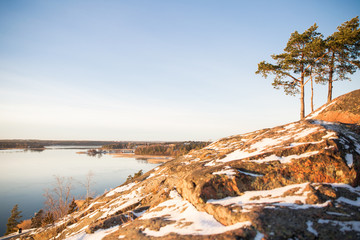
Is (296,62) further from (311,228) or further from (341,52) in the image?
(311,228)

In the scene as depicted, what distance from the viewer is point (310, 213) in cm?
396

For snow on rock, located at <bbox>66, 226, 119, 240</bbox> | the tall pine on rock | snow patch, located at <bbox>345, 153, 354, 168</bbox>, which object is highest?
the tall pine on rock

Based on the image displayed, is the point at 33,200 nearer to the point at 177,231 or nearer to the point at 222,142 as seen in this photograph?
the point at 222,142

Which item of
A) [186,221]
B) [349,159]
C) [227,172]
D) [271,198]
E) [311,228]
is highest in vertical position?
[349,159]

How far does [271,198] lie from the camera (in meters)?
4.78

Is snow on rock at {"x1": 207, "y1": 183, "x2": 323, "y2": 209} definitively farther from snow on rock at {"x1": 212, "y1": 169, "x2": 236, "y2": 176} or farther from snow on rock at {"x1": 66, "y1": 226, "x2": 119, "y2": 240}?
snow on rock at {"x1": 66, "y1": 226, "x2": 119, "y2": 240}

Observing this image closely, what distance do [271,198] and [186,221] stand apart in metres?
2.22

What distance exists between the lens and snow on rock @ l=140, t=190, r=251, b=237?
4.16m

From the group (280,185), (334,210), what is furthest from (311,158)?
(334,210)

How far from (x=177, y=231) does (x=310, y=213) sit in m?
2.88

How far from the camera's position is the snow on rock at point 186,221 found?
4.16 meters

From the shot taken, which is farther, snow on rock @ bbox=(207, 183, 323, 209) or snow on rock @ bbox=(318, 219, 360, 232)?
snow on rock @ bbox=(207, 183, 323, 209)

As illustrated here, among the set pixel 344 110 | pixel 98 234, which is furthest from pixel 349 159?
pixel 344 110

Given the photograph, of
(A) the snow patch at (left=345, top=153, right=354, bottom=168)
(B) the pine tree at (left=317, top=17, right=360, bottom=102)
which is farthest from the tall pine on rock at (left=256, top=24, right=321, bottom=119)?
(A) the snow patch at (left=345, top=153, right=354, bottom=168)
